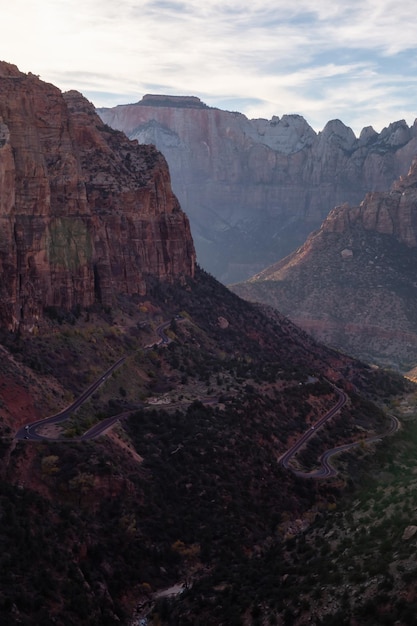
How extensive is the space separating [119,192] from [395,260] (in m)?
98.5

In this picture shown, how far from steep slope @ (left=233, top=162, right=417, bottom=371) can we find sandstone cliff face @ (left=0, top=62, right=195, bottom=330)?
61.0 meters

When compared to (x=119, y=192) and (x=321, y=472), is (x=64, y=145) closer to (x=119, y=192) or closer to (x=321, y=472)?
(x=119, y=192)

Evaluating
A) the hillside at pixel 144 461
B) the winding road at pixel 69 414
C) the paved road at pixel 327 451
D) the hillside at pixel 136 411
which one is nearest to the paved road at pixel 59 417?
the winding road at pixel 69 414

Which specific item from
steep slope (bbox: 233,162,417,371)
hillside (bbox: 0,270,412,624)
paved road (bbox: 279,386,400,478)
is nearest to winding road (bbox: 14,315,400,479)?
paved road (bbox: 279,386,400,478)

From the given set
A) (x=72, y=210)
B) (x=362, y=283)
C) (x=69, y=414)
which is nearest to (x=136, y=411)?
(x=69, y=414)

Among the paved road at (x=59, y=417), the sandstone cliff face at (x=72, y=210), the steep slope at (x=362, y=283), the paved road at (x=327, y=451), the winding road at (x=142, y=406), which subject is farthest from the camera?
the steep slope at (x=362, y=283)

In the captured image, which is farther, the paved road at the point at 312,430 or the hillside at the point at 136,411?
the paved road at the point at 312,430

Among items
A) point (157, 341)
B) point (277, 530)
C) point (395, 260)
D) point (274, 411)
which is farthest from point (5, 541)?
point (395, 260)

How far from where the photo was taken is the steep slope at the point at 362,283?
6452 inches

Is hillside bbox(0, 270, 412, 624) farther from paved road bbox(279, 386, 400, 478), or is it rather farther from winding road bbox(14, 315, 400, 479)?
paved road bbox(279, 386, 400, 478)

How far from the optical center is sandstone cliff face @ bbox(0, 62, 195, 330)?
240ft

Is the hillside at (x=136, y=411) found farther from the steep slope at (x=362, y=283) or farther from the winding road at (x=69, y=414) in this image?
the steep slope at (x=362, y=283)

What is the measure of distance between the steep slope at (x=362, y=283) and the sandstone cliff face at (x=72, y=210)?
2402 inches

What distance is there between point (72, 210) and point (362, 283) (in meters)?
102
